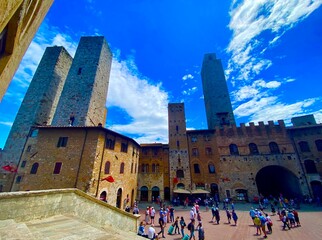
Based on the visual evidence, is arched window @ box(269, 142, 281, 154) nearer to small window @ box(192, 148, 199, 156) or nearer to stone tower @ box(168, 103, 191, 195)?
small window @ box(192, 148, 199, 156)

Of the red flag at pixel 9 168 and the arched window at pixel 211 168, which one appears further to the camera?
the arched window at pixel 211 168

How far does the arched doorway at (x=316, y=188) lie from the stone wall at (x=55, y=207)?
26.1 m

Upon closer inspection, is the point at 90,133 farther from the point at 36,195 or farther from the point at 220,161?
the point at 220,161

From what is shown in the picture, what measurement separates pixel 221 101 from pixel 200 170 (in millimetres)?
15830

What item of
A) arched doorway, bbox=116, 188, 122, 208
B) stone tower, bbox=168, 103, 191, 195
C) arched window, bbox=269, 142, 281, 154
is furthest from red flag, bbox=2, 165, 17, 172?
arched window, bbox=269, 142, 281, 154

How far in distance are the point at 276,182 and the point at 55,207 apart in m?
31.5

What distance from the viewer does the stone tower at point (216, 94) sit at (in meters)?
29.2

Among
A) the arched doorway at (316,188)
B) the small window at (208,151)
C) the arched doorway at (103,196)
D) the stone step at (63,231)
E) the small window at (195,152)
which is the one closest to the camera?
the stone step at (63,231)

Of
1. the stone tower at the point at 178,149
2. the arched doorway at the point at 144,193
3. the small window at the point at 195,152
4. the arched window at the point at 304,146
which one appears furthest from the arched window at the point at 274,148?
the arched doorway at the point at 144,193

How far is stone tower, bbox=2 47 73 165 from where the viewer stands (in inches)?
690

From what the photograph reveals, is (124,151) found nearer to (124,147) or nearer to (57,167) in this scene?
(124,147)

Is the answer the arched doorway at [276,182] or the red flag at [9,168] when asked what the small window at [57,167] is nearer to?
the red flag at [9,168]

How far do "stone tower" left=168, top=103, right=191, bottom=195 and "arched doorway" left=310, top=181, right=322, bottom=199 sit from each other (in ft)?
54.9

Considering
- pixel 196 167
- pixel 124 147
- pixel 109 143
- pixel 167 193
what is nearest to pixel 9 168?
pixel 109 143
